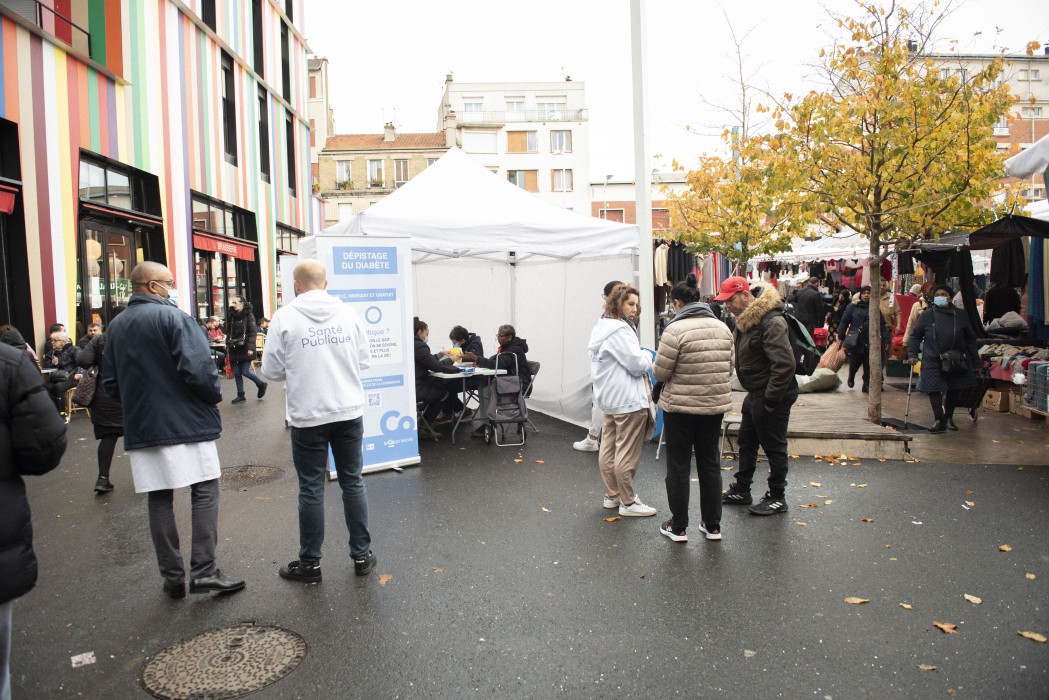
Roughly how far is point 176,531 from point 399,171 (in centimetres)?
5341

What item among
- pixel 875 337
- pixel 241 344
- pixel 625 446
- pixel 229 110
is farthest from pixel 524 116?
pixel 625 446

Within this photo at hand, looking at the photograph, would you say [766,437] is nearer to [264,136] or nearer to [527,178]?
[264,136]

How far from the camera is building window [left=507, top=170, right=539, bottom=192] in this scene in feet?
195

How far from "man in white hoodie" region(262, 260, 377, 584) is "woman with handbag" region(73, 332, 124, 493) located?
8.61 feet

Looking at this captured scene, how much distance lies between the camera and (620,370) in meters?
5.59

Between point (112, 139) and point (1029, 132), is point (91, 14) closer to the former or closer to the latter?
point (112, 139)

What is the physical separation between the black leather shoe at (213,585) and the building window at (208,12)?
17.4 meters

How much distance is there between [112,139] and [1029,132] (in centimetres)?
5085

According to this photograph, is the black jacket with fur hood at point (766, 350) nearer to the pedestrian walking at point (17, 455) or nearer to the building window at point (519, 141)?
the pedestrian walking at point (17, 455)

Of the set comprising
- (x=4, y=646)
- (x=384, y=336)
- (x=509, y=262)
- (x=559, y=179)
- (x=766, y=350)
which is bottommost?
(x=4, y=646)

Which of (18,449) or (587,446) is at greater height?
(18,449)

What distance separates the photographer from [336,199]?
5419 cm

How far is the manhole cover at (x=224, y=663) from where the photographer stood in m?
3.25

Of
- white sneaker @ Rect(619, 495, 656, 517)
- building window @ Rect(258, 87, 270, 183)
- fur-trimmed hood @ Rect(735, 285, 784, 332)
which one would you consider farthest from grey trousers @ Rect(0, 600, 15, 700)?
building window @ Rect(258, 87, 270, 183)
